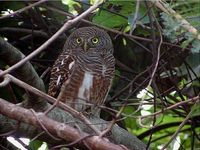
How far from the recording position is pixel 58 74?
2.85 m

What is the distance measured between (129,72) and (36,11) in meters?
0.59

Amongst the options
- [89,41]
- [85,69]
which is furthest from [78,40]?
[85,69]

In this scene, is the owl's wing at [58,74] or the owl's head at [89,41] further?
the owl's head at [89,41]

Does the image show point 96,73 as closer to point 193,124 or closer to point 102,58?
point 102,58

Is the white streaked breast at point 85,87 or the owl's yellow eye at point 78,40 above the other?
the owl's yellow eye at point 78,40

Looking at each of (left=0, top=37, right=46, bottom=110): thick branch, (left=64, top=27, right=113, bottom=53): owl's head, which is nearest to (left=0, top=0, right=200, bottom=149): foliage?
(left=64, top=27, right=113, bottom=53): owl's head

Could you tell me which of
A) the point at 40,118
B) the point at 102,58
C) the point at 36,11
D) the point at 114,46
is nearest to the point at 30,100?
the point at 40,118

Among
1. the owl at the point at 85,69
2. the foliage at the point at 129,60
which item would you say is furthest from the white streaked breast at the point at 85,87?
the foliage at the point at 129,60

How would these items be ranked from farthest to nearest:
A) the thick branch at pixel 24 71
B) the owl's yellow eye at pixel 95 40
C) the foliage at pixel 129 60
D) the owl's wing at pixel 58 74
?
the owl's yellow eye at pixel 95 40 < the owl's wing at pixel 58 74 < the foliage at pixel 129 60 < the thick branch at pixel 24 71

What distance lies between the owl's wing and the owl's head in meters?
0.14

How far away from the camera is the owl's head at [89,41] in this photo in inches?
120

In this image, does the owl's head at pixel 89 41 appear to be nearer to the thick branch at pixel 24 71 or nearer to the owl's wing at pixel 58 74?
the owl's wing at pixel 58 74

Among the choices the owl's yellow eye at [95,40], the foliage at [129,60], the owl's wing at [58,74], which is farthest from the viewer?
the owl's yellow eye at [95,40]

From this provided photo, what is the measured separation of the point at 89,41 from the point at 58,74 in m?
0.41
